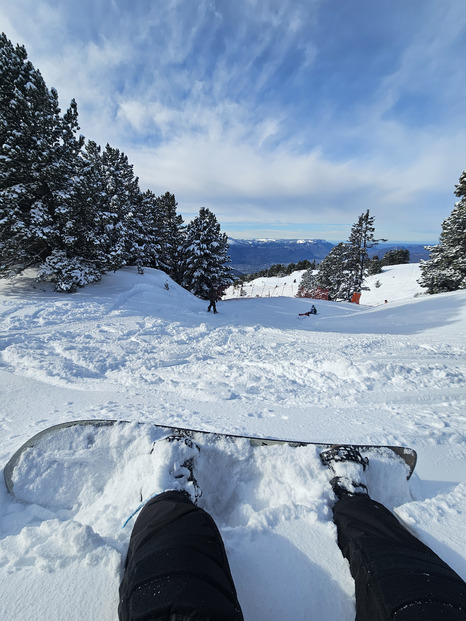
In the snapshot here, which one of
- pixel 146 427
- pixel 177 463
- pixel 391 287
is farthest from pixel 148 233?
pixel 391 287

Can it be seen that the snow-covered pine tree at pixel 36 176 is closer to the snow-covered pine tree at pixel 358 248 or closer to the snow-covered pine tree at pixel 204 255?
the snow-covered pine tree at pixel 204 255

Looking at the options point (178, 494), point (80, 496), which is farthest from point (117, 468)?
point (178, 494)

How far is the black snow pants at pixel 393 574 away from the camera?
4.00 feet

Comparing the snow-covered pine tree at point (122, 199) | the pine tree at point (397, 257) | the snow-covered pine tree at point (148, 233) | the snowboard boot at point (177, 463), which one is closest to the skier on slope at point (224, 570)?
the snowboard boot at point (177, 463)

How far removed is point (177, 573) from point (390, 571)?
1156mm

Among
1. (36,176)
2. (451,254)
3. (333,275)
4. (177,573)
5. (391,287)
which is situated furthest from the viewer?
(333,275)

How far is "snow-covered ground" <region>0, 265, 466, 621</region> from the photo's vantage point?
5.12 ft

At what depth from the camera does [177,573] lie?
52.6 inches

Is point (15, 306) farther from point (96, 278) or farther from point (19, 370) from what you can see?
point (19, 370)

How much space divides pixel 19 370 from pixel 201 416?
3.49 meters

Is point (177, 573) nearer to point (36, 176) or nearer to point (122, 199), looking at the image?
point (36, 176)

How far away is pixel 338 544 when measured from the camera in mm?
1795

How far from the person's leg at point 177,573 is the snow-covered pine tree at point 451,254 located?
23198 millimetres

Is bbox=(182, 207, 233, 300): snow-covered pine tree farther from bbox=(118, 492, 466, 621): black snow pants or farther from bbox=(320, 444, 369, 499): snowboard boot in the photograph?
bbox=(118, 492, 466, 621): black snow pants
